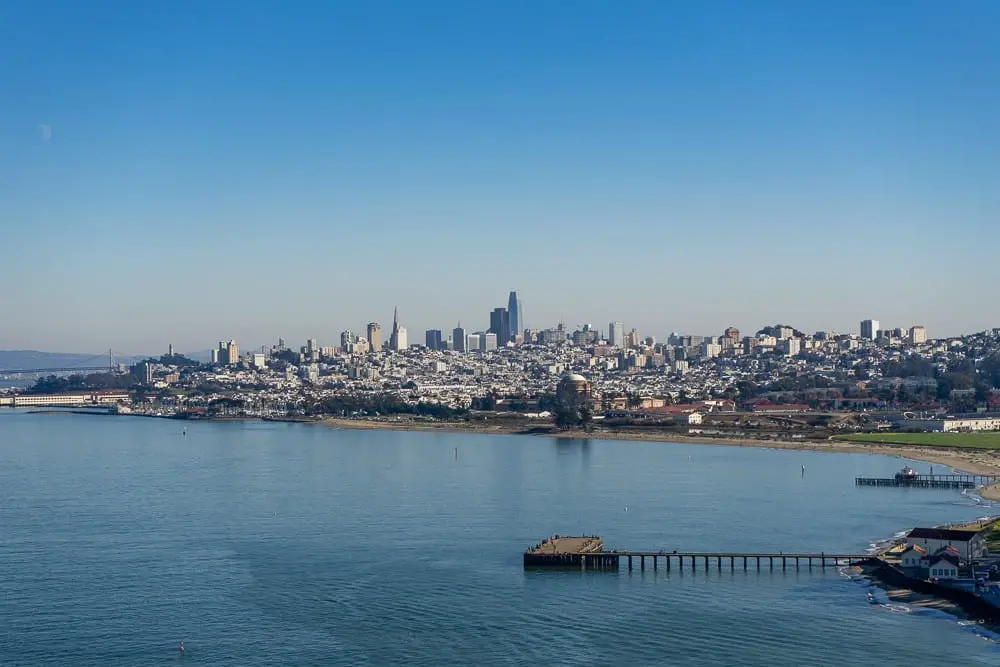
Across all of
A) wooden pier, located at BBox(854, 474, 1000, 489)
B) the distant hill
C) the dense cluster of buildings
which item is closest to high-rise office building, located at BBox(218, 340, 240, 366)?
the dense cluster of buildings

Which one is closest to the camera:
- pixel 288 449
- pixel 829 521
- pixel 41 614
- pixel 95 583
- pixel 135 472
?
pixel 41 614

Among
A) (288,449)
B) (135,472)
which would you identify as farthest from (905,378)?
(135,472)

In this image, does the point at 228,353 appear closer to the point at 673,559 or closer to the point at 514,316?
the point at 514,316

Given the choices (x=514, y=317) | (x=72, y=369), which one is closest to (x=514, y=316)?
(x=514, y=317)

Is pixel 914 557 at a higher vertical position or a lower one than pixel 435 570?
higher

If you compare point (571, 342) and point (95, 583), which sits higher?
point (571, 342)

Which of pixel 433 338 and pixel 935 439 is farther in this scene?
pixel 433 338

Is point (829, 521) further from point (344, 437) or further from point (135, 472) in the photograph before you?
point (344, 437)

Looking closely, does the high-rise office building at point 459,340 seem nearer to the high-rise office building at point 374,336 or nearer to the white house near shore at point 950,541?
the high-rise office building at point 374,336
